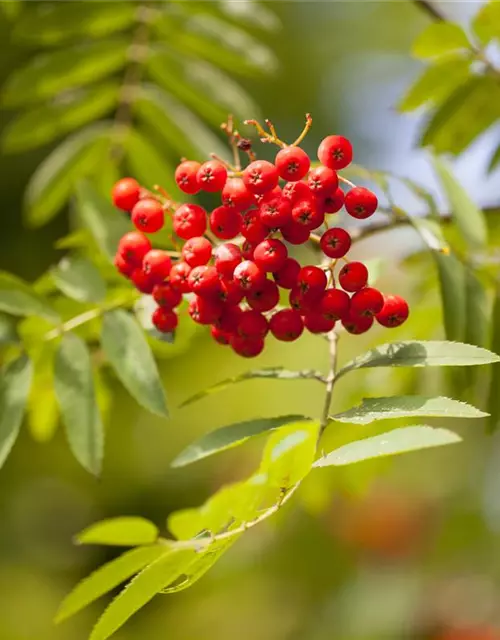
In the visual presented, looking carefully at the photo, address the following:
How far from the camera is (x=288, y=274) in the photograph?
132 cm

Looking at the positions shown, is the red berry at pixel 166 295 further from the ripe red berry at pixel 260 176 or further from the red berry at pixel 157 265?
the ripe red berry at pixel 260 176

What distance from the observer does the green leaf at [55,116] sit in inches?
90.6

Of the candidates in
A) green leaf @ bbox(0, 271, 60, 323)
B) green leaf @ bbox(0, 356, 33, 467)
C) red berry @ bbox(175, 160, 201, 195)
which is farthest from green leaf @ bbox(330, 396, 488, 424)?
green leaf @ bbox(0, 271, 60, 323)

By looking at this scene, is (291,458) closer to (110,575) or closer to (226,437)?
(226,437)

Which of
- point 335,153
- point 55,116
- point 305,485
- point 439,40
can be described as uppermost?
point 439,40

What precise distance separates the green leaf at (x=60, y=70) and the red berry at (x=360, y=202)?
1.23 m

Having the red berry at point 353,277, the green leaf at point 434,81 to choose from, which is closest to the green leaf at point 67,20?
the green leaf at point 434,81

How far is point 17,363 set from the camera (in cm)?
167

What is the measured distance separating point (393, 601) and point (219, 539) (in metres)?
2.64

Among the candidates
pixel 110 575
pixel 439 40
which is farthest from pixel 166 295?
pixel 439 40

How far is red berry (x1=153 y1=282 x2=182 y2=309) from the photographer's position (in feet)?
4.76

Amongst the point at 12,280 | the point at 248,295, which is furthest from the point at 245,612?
the point at 248,295

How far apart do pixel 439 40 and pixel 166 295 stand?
904 mm

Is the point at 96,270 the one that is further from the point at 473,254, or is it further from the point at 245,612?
the point at 245,612
